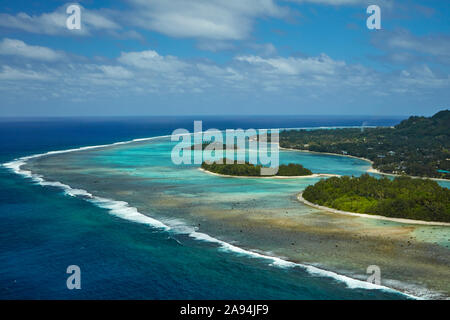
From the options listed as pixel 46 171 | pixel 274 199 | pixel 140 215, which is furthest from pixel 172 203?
pixel 46 171

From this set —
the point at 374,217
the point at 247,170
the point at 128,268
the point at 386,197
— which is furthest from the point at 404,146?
the point at 128,268

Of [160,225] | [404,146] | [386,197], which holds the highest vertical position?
[404,146]

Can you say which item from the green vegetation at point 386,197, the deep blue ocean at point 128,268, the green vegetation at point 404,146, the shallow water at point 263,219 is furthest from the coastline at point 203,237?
the green vegetation at point 404,146

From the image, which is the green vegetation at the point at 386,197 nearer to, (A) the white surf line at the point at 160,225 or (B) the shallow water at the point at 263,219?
(B) the shallow water at the point at 263,219

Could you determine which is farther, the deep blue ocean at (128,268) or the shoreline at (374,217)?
the shoreline at (374,217)

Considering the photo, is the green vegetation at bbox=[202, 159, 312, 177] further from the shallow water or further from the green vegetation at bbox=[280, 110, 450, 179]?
the green vegetation at bbox=[280, 110, 450, 179]

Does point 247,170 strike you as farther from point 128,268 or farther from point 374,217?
point 128,268

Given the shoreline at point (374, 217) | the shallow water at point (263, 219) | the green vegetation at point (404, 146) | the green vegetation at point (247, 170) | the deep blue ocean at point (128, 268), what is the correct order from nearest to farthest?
1. the deep blue ocean at point (128, 268)
2. the shallow water at point (263, 219)
3. the shoreline at point (374, 217)
4. the green vegetation at point (247, 170)
5. the green vegetation at point (404, 146)
